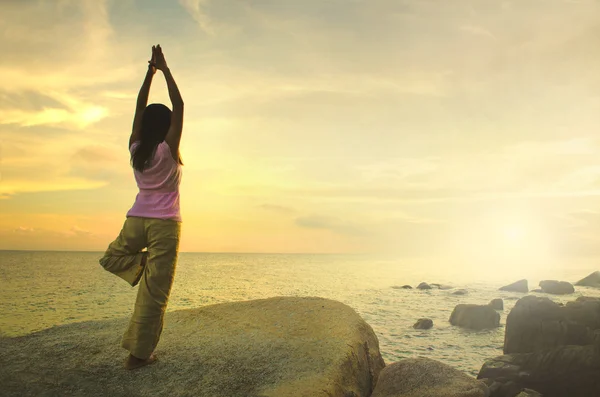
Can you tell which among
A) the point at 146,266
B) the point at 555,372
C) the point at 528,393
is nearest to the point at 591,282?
the point at 555,372

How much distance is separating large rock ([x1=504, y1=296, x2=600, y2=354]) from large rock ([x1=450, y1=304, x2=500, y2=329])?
6.28m

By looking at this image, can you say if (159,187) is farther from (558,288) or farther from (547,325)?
(558,288)

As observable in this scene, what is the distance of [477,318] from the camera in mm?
A: 23688

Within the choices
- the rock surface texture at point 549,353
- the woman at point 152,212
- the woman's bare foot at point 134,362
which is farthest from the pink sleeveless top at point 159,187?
the rock surface texture at point 549,353

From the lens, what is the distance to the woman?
5.87m

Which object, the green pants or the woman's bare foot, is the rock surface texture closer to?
the woman's bare foot

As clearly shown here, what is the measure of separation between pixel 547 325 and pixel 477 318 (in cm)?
758

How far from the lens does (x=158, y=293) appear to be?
592 cm

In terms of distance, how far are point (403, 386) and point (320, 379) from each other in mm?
2080

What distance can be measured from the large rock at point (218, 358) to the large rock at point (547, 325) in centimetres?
1104

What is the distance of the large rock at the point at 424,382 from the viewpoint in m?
7.26

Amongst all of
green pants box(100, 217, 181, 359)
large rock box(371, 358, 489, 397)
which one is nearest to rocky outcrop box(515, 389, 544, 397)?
large rock box(371, 358, 489, 397)

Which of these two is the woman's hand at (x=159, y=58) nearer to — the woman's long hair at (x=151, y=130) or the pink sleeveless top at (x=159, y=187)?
the woman's long hair at (x=151, y=130)

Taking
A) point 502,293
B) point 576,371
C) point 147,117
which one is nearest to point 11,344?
point 147,117
